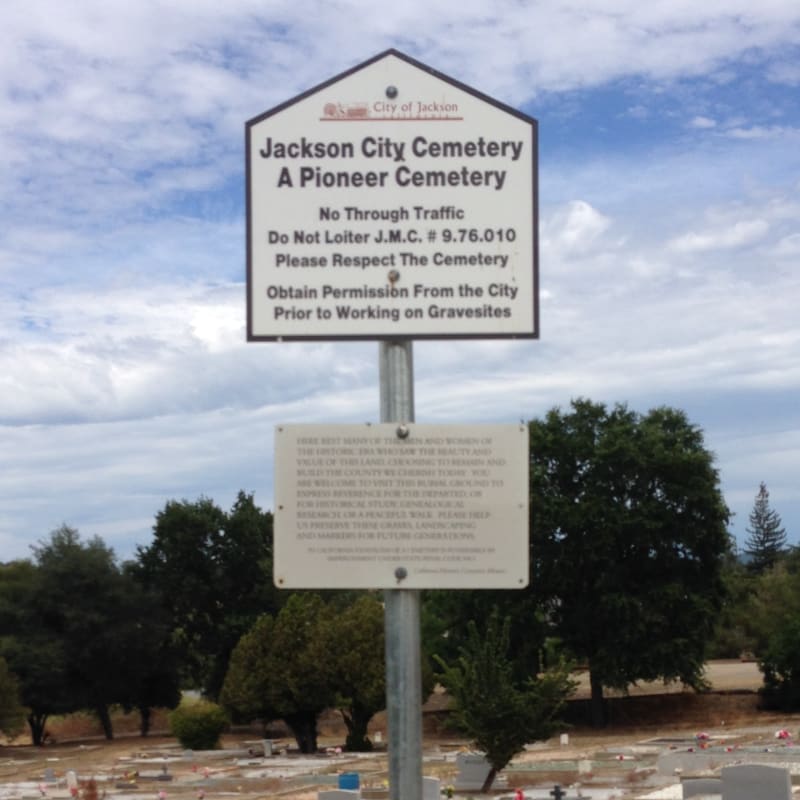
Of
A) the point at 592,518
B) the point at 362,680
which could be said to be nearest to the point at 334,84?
the point at 362,680

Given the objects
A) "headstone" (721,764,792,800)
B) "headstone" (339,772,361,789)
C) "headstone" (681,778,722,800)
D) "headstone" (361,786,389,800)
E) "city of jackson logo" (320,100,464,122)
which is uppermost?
"city of jackson logo" (320,100,464,122)

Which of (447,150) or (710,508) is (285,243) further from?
(710,508)

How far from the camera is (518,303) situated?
5078 mm

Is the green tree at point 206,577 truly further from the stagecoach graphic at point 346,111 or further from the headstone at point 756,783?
the stagecoach graphic at point 346,111

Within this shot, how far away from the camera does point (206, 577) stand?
57.5m

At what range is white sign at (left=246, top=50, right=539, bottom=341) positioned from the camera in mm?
5082

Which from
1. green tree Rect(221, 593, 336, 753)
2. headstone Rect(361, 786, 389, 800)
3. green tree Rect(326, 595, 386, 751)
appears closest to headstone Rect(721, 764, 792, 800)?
headstone Rect(361, 786, 389, 800)

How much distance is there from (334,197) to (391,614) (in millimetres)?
1659

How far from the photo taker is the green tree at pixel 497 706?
25.7 metres

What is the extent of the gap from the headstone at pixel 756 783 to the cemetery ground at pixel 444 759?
518cm

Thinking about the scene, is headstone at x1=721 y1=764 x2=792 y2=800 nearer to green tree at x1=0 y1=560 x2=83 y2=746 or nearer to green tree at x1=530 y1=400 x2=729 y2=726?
green tree at x1=530 y1=400 x2=729 y2=726

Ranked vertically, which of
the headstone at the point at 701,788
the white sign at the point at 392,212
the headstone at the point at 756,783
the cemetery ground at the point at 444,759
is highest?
the white sign at the point at 392,212

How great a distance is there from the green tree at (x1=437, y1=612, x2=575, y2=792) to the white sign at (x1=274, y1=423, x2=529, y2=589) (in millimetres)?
20801

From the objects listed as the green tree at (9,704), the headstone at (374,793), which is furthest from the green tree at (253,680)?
the headstone at (374,793)
